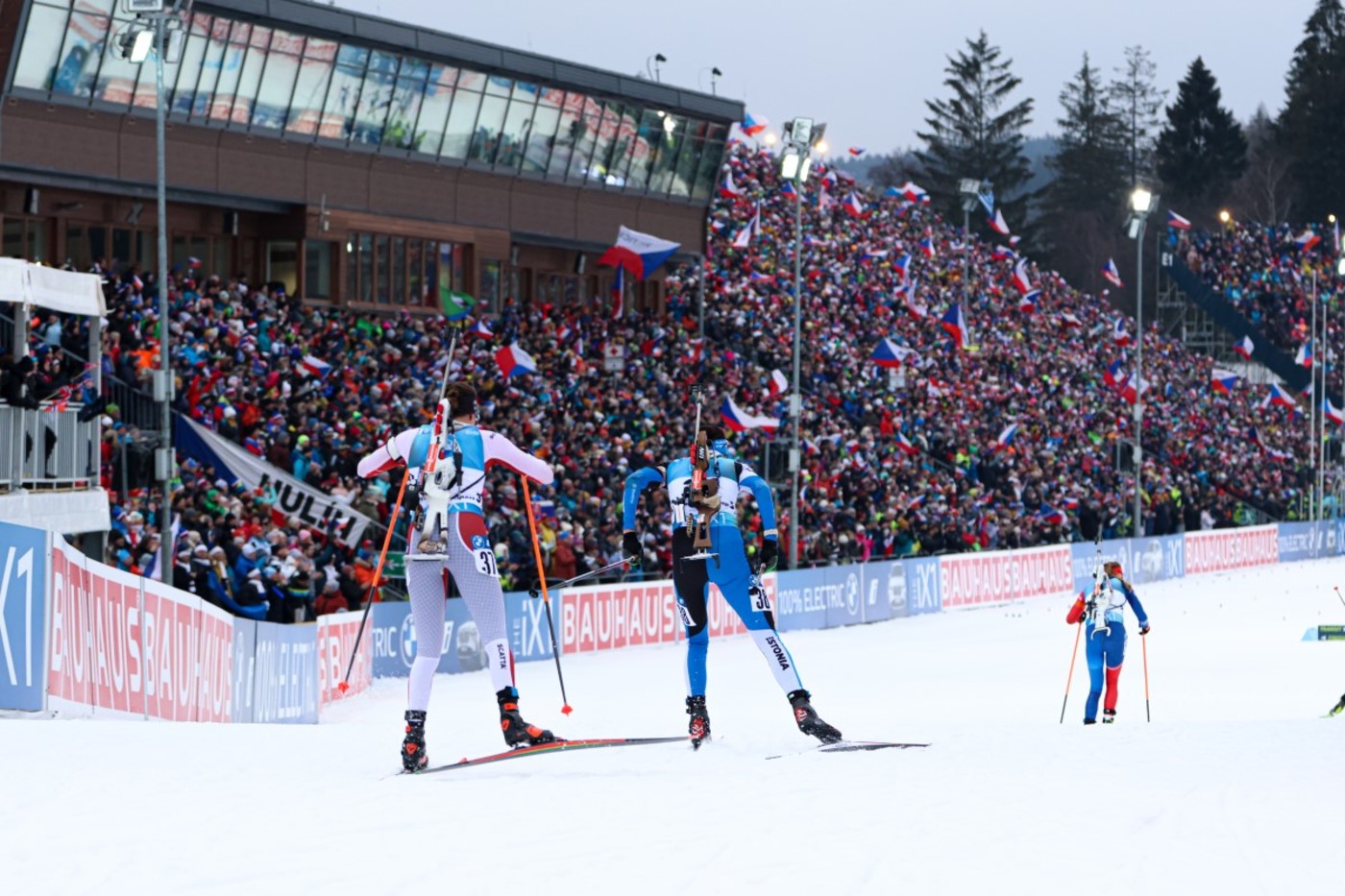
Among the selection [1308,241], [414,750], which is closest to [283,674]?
[414,750]

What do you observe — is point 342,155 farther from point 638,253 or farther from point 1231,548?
point 1231,548

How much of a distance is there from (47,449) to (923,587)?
20569mm

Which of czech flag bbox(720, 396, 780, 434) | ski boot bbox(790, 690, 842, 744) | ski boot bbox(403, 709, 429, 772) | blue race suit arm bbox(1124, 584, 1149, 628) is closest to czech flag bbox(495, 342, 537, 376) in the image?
czech flag bbox(720, 396, 780, 434)

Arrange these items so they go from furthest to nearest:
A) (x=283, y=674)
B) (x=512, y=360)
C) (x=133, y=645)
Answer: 1. (x=512, y=360)
2. (x=283, y=674)
3. (x=133, y=645)

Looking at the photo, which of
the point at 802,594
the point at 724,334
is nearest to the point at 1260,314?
the point at 724,334

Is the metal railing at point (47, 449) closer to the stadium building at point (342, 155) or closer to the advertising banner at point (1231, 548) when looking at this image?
the stadium building at point (342, 155)

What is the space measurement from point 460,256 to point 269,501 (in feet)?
65.1

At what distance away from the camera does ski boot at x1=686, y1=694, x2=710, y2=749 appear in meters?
11.7

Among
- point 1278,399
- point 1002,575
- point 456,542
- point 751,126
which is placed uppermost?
point 751,126

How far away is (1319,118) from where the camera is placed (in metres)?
110

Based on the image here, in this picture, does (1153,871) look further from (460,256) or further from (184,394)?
(460,256)

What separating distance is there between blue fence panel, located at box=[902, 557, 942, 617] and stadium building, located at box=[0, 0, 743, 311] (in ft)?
42.7

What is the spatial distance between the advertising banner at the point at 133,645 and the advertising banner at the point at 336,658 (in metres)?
3.73

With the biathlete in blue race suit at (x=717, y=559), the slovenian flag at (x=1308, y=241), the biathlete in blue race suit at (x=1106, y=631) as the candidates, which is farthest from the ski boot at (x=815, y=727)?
the slovenian flag at (x=1308, y=241)
